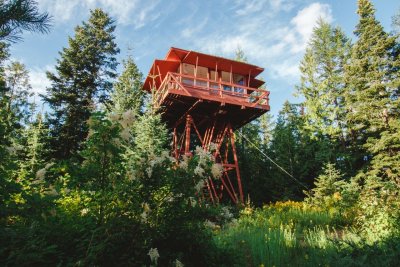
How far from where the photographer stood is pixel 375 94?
66.2ft

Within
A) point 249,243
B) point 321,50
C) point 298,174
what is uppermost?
point 321,50

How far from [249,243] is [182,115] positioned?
10840 millimetres

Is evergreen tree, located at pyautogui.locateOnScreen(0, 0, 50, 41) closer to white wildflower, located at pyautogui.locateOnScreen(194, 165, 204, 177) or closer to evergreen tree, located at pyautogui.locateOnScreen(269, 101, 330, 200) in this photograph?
white wildflower, located at pyautogui.locateOnScreen(194, 165, 204, 177)

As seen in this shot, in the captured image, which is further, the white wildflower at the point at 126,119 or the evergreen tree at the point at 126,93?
the evergreen tree at the point at 126,93

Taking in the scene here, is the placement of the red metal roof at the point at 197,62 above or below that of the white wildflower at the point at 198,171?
above

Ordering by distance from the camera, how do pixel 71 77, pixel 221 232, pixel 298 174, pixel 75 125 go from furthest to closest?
pixel 298 174 < pixel 71 77 < pixel 75 125 < pixel 221 232

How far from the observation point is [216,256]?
163 inches

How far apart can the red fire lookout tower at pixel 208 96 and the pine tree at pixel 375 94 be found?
8.48 metres

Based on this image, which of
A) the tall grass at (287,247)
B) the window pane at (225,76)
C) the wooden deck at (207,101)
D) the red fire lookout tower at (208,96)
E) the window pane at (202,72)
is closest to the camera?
the tall grass at (287,247)

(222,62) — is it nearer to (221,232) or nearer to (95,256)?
(221,232)

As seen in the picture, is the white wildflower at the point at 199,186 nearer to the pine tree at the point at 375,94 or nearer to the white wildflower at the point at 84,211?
the white wildflower at the point at 84,211

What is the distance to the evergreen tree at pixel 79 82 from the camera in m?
18.6

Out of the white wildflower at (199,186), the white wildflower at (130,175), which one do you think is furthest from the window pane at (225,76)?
the white wildflower at (130,175)

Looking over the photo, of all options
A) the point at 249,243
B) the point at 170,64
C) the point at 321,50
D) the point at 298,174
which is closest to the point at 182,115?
the point at 170,64
